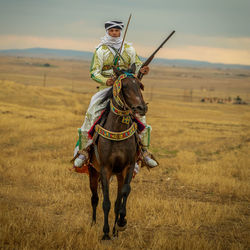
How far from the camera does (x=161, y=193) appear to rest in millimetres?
9953

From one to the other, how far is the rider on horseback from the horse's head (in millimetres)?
946

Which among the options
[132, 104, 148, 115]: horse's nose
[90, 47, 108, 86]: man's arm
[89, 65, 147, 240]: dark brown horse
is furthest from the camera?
[90, 47, 108, 86]: man's arm

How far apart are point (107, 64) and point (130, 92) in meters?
1.66

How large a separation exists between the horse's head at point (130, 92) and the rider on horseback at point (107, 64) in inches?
37.3

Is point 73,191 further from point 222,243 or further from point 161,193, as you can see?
point 222,243

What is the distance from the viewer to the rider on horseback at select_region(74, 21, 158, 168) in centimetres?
713

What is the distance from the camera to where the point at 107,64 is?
7.31 meters

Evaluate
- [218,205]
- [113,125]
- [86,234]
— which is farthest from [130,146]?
[218,205]

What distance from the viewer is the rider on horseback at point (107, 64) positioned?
23.4 feet

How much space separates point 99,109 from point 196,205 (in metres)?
3.30

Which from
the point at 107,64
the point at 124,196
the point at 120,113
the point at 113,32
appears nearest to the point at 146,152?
the point at 124,196

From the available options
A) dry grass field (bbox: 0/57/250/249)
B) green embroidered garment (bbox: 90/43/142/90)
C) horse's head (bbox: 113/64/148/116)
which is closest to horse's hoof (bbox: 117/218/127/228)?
dry grass field (bbox: 0/57/250/249)

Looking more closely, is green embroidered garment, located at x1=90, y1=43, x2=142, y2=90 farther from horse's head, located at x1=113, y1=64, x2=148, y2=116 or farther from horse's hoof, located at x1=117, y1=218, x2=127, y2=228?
horse's hoof, located at x1=117, y1=218, x2=127, y2=228

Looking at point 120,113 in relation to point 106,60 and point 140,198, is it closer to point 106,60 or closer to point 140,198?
point 106,60
